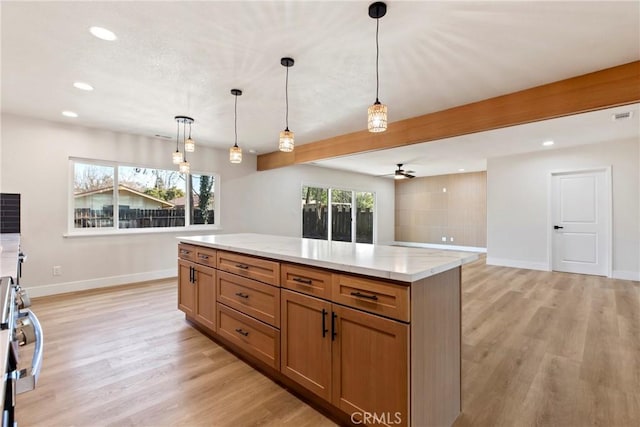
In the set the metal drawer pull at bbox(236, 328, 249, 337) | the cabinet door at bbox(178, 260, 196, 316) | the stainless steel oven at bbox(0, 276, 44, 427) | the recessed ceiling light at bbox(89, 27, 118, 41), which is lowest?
the metal drawer pull at bbox(236, 328, 249, 337)

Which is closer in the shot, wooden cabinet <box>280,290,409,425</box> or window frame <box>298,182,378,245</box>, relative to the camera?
wooden cabinet <box>280,290,409,425</box>

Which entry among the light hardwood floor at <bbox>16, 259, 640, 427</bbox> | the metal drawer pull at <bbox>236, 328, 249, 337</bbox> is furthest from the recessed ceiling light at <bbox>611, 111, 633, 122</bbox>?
the metal drawer pull at <bbox>236, 328, 249, 337</bbox>

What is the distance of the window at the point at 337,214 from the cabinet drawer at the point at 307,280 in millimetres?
5616

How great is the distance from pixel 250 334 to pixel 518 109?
134 inches

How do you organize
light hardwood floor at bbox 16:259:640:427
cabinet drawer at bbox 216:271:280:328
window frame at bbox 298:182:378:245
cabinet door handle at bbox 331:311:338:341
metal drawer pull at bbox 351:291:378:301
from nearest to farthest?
metal drawer pull at bbox 351:291:378:301, cabinet door handle at bbox 331:311:338:341, light hardwood floor at bbox 16:259:640:427, cabinet drawer at bbox 216:271:280:328, window frame at bbox 298:182:378:245

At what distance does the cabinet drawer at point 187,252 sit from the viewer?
2.97m

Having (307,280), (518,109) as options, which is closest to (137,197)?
(307,280)

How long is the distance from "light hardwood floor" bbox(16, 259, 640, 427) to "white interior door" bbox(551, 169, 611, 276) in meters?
2.12

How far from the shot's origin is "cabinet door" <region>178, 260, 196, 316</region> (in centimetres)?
296

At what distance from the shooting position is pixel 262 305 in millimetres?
2133

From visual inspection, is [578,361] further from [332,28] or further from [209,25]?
[209,25]

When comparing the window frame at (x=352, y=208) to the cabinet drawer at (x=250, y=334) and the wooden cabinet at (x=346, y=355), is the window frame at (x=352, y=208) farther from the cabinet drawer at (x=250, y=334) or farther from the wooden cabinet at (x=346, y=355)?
the wooden cabinet at (x=346, y=355)

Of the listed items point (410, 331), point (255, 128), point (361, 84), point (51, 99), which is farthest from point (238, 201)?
point (410, 331)

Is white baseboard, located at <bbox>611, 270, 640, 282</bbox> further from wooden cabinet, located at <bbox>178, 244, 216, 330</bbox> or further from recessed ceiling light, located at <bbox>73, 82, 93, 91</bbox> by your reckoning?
recessed ceiling light, located at <bbox>73, 82, 93, 91</bbox>
